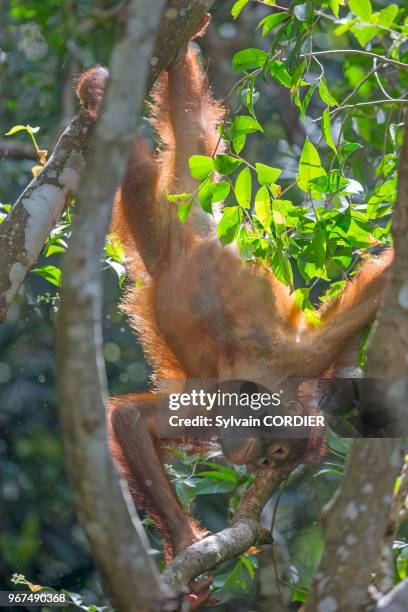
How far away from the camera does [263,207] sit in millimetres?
3197

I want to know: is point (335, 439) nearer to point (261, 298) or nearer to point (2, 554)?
point (261, 298)

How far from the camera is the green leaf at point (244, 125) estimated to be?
10.0 ft

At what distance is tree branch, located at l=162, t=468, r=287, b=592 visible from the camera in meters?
2.94

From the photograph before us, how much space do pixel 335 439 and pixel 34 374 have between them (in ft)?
8.32

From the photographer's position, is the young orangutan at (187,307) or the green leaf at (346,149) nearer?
the green leaf at (346,149)

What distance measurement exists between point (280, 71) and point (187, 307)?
126 cm

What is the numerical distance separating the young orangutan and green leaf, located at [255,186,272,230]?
0.63 metres

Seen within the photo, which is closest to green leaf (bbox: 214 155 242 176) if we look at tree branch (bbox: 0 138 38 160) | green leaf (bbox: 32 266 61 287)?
green leaf (bbox: 32 266 61 287)

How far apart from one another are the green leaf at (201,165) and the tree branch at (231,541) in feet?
4.25

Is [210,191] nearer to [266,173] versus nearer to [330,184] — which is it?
[266,173]

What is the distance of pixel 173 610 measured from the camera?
199 centimetres

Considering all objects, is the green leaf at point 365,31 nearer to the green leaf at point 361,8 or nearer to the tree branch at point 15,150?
the green leaf at point 361,8

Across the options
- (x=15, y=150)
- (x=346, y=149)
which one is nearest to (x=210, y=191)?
(x=346, y=149)

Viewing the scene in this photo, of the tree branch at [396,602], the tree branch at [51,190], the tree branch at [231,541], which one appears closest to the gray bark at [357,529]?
the tree branch at [396,602]
